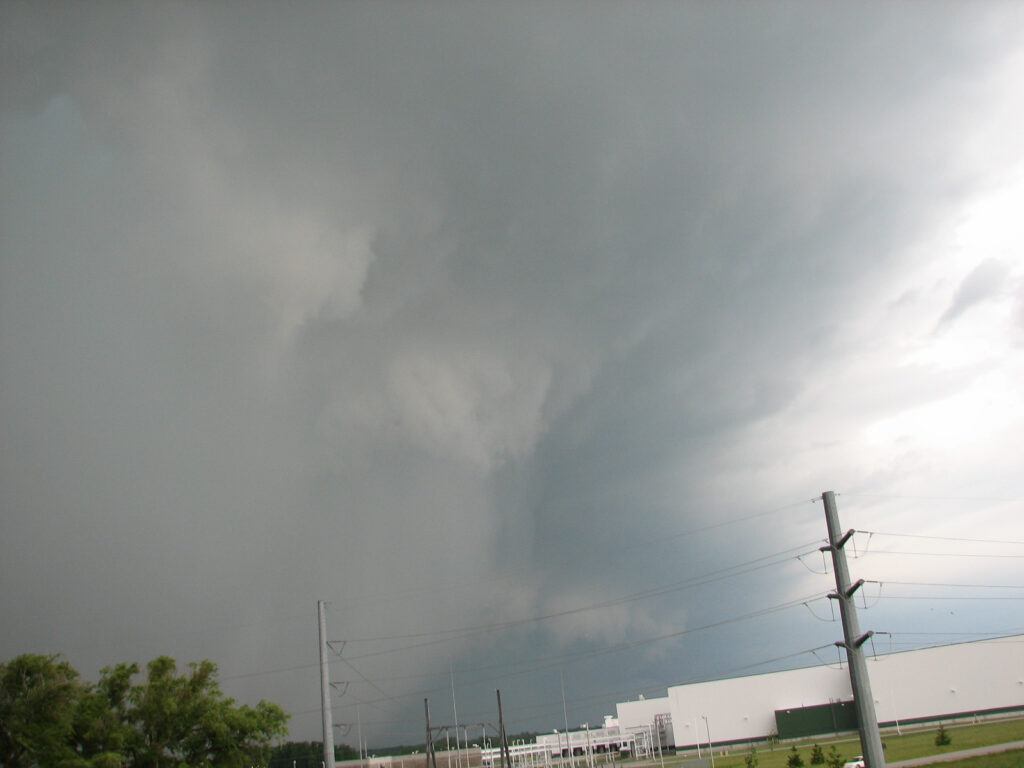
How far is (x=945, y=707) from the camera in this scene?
117250 millimetres

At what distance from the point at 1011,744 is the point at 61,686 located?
66896mm

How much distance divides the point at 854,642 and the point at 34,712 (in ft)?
169

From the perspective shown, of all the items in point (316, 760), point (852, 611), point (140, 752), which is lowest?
point (316, 760)

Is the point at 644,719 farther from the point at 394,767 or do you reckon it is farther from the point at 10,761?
the point at 10,761

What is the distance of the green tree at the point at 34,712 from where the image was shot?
5638cm

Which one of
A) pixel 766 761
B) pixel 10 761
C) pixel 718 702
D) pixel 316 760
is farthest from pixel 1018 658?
pixel 316 760

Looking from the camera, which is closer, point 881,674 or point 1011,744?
point 1011,744

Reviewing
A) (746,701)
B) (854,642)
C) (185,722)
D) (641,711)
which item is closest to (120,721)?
(185,722)

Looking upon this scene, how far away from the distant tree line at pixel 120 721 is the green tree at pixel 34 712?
6cm

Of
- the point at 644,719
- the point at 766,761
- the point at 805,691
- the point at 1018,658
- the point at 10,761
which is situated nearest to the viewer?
the point at 10,761

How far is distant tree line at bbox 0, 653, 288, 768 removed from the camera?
186 feet

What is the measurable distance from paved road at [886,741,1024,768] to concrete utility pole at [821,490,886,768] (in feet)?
71.8

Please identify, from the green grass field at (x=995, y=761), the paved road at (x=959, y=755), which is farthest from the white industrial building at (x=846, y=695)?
the green grass field at (x=995, y=761)

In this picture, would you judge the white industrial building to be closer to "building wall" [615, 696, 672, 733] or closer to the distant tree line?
"building wall" [615, 696, 672, 733]
